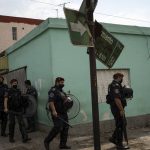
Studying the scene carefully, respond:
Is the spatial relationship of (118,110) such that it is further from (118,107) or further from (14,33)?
(14,33)

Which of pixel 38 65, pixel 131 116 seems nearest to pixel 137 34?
pixel 131 116

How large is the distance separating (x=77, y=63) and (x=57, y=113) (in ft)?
8.45

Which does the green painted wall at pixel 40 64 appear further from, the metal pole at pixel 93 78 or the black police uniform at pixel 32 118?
the metal pole at pixel 93 78

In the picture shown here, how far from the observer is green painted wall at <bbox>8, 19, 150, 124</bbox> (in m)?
10.2

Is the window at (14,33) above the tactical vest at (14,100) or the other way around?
above

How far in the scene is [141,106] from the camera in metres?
11.7

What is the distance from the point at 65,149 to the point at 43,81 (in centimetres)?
286

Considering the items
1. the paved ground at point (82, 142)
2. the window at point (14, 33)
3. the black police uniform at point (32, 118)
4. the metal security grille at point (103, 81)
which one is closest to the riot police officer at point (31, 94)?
the black police uniform at point (32, 118)

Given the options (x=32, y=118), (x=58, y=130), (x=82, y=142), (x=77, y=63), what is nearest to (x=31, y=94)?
(x=32, y=118)

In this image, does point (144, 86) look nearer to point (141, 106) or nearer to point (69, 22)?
point (141, 106)

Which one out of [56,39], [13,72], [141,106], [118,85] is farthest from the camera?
[13,72]

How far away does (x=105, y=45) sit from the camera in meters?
5.16

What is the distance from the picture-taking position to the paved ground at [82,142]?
8625 mm

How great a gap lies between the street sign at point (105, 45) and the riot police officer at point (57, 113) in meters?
3.18
